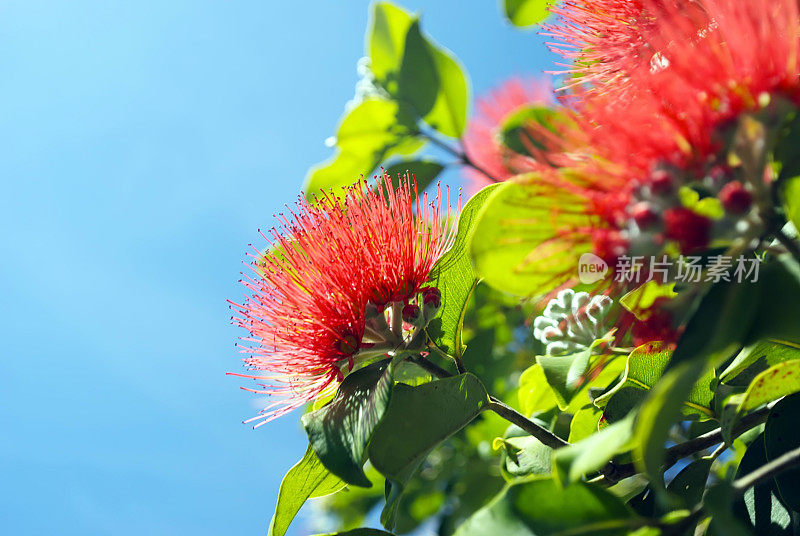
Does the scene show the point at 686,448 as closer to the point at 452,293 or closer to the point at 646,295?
the point at 646,295

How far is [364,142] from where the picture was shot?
2352 mm

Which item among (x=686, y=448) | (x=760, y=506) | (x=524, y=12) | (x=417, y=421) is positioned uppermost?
(x=524, y=12)

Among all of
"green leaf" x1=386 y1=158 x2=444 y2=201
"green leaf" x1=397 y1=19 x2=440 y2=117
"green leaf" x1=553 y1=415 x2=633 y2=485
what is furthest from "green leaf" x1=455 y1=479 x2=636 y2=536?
"green leaf" x1=397 y1=19 x2=440 y2=117

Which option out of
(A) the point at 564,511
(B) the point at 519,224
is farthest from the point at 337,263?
(A) the point at 564,511

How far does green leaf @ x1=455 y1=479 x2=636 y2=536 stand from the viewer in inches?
30.8

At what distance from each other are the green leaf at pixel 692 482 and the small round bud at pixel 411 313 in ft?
1.66

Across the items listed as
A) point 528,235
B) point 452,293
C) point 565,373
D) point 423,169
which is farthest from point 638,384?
point 423,169

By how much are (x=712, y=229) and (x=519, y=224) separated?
8.0 inches

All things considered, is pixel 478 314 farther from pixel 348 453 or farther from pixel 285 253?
pixel 348 453

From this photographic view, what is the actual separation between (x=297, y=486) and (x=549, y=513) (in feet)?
1.59

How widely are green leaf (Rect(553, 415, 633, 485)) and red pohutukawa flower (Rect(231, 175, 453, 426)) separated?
551 mm

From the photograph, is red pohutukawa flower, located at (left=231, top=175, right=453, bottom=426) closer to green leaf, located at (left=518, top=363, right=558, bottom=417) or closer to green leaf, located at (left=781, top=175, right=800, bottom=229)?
green leaf, located at (left=518, top=363, right=558, bottom=417)

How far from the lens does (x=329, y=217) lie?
3.94 ft

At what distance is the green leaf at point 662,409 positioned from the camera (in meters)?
0.59
